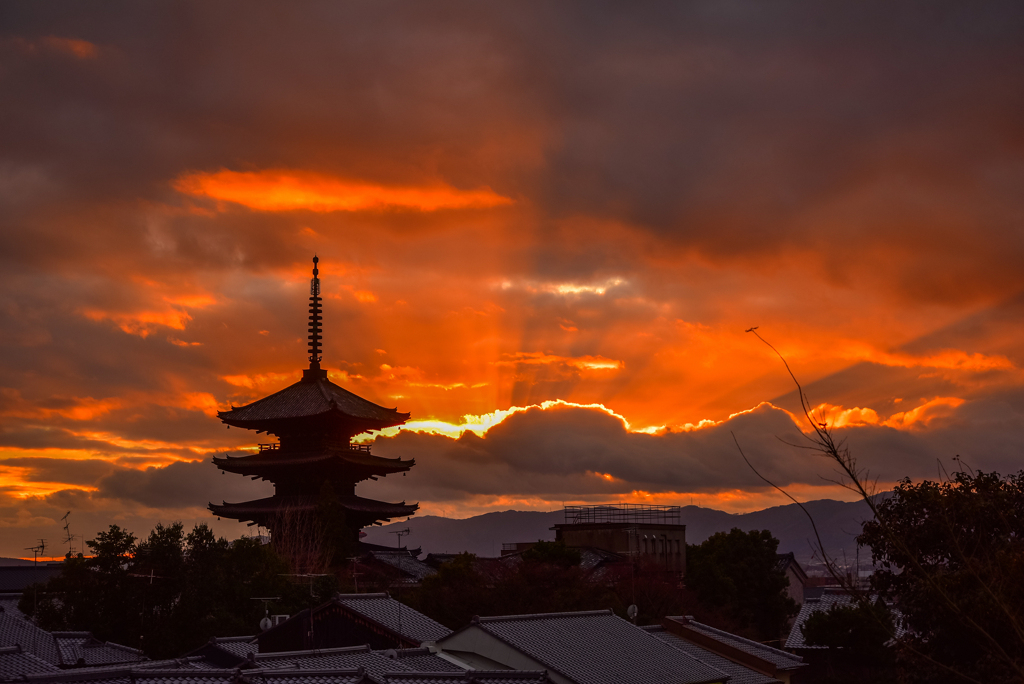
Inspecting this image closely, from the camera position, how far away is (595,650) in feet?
112

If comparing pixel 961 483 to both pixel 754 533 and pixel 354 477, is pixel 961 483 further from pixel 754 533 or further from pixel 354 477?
pixel 354 477

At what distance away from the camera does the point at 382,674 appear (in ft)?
97.8

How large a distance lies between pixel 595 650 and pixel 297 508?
1519 inches

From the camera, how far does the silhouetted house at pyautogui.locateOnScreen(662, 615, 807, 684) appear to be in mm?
41938

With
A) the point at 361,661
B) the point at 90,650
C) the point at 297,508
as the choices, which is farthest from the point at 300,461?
the point at 361,661

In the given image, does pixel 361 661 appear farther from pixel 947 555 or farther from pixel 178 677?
pixel 947 555

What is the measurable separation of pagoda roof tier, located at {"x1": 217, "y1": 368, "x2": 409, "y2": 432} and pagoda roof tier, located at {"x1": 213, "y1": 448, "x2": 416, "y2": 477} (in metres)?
2.56

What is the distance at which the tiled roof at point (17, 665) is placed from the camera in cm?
2833

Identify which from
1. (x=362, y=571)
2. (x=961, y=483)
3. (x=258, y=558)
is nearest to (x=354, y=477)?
(x=362, y=571)

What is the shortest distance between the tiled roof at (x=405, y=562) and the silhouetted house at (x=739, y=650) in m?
25.3

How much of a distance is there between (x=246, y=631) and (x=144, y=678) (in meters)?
19.3

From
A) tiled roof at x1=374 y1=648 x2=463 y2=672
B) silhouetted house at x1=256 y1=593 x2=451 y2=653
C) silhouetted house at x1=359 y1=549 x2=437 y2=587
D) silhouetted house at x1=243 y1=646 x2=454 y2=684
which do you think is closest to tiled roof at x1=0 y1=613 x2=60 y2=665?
silhouetted house at x1=256 y1=593 x2=451 y2=653

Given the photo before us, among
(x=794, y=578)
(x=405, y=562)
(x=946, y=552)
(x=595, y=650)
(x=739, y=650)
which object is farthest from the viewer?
(x=794, y=578)

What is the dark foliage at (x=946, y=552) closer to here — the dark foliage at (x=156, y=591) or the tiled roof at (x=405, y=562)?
the dark foliage at (x=156, y=591)
